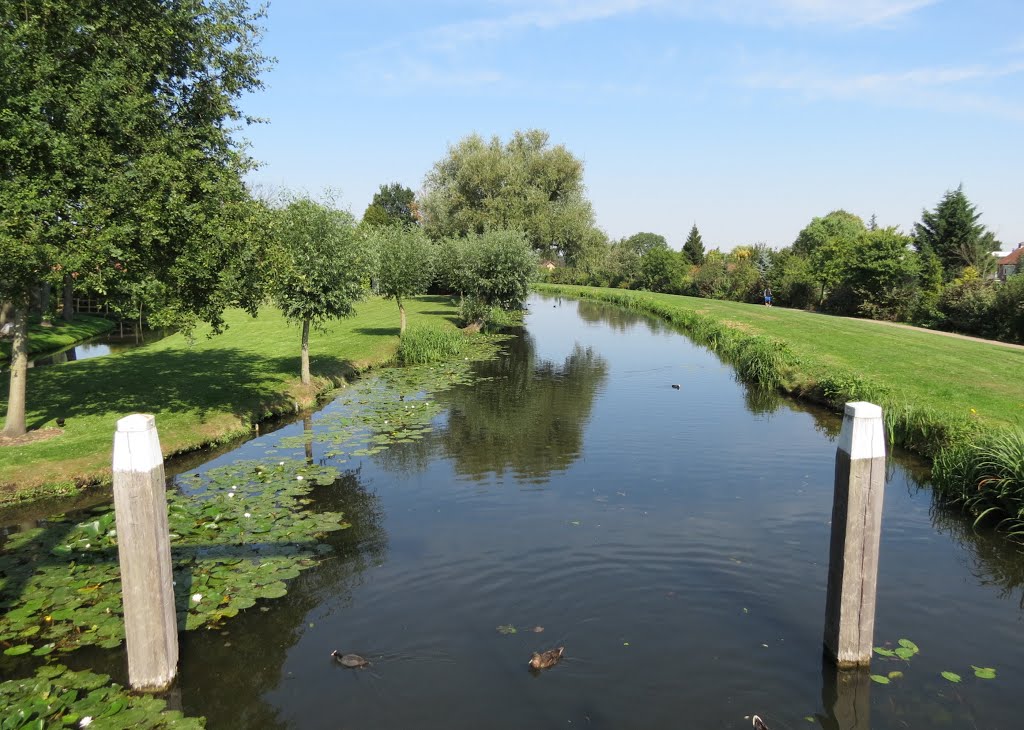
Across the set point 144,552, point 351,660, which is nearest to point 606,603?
point 351,660

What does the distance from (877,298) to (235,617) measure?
145ft

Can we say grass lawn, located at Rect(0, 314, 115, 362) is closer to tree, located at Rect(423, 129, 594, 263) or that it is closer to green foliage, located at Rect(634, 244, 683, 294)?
tree, located at Rect(423, 129, 594, 263)

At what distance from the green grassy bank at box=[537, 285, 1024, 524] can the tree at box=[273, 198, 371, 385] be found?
47.6 feet

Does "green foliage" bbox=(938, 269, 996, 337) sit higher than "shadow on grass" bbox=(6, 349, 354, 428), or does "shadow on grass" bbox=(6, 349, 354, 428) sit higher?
"green foliage" bbox=(938, 269, 996, 337)

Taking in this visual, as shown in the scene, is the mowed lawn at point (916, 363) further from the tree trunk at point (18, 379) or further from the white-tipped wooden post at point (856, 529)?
the tree trunk at point (18, 379)

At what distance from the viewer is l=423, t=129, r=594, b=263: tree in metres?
53.4

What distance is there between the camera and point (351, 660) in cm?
727

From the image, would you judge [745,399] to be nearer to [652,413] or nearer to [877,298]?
[652,413]

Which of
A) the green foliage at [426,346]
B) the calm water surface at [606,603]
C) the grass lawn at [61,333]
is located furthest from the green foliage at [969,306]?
the grass lawn at [61,333]

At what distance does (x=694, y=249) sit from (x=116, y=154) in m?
87.5

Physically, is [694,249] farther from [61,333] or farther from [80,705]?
[80,705]

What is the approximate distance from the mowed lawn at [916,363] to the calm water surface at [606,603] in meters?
3.25

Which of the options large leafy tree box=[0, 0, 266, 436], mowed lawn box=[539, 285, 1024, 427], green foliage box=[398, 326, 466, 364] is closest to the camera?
large leafy tree box=[0, 0, 266, 436]

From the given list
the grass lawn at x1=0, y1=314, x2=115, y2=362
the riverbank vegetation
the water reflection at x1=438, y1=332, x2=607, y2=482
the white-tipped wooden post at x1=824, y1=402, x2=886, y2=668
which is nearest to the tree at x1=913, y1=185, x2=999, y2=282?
the riverbank vegetation
